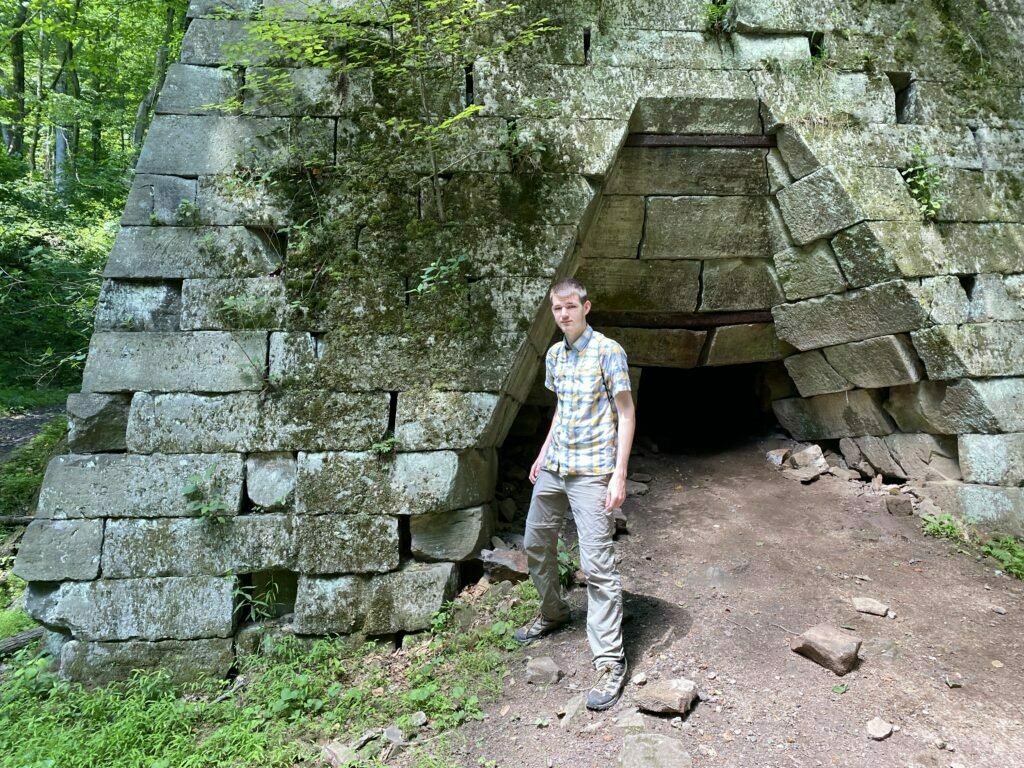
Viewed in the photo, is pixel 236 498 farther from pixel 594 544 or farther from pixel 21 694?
pixel 594 544

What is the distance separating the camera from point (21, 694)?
3.51 metres

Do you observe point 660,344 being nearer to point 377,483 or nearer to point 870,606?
point 870,606

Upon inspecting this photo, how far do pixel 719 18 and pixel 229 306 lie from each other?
3947mm

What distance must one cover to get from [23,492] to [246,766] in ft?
16.0

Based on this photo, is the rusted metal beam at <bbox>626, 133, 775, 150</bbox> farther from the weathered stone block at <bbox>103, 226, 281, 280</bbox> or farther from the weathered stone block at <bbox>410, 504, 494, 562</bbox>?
the weathered stone block at <bbox>410, 504, 494, 562</bbox>

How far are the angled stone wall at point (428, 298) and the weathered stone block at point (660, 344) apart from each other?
44.8 inches

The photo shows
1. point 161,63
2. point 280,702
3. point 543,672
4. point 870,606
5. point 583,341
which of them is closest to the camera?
point 583,341

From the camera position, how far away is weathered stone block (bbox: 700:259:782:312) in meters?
5.02

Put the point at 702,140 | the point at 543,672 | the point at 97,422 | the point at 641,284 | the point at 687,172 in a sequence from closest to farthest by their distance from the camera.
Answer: the point at 543,672 < the point at 97,422 < the point at 702,140 < the point at 687,172 < the point at 641,284

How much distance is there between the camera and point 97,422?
146 inches

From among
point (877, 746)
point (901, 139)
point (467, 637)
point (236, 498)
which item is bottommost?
point (467, 637)

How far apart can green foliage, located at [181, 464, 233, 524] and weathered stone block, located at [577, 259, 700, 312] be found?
3176 millimetres

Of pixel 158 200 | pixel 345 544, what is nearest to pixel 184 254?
pixel 158 200

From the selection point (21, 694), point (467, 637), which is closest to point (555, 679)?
point (467, 637)
